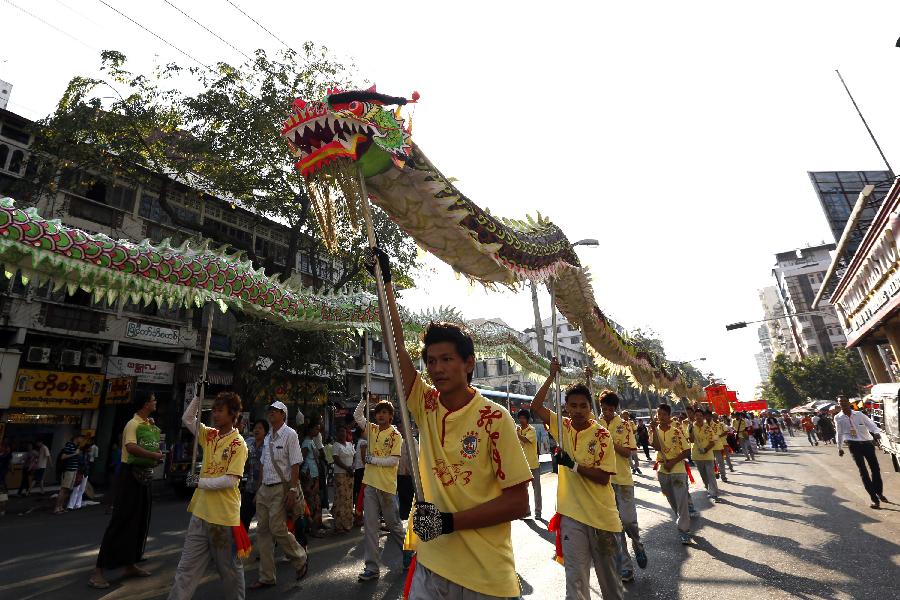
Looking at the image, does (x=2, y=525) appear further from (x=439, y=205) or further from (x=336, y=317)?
(x=439, y=205)

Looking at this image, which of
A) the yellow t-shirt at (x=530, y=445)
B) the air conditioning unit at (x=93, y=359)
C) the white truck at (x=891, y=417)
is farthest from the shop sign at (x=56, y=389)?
the white truck at (x=891, y=417)

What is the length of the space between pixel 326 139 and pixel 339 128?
107mm

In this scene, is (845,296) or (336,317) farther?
(845,296)

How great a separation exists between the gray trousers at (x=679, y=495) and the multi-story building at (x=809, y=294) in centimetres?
6548

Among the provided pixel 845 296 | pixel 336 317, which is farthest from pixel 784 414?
pixel 336 317

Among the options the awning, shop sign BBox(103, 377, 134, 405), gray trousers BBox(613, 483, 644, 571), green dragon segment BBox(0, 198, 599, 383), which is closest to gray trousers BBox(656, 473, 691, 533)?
gray trousers BBox(613, 483, 644, 571)

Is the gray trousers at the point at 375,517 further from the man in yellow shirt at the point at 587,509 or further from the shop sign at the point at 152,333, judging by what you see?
the shop sign at the point at 152,333

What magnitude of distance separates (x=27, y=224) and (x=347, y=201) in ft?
9.84

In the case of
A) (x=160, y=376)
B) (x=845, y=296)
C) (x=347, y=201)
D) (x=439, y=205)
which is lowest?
(x=347, y=201)

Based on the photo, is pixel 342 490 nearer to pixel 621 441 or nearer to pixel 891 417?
pixel 621 441

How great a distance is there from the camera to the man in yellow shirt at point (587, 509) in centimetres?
356

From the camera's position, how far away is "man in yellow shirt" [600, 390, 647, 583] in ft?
16.5

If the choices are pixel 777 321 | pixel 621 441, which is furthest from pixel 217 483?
pixel 777 321

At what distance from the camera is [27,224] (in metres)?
4.07
